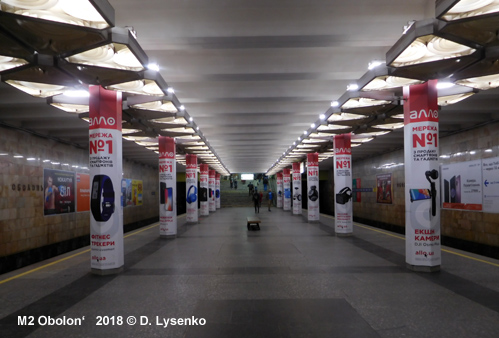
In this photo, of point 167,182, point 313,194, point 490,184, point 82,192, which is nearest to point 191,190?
point 82,192

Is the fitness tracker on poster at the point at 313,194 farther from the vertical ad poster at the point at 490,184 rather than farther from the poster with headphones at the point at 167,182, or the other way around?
the vertical ad poster at the point at 490,184

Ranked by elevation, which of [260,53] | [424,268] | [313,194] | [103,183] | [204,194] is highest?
[260,53]

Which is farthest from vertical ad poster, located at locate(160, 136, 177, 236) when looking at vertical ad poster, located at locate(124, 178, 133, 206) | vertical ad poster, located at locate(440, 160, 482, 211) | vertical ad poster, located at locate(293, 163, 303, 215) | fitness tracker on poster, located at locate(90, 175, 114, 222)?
vertical ad poster, located at locate(293, 163, 303, 215)

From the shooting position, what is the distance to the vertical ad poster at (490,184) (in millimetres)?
10750

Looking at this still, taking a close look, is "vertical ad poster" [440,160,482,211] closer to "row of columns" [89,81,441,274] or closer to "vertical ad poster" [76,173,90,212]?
"row of columns" [89,81,441,274]

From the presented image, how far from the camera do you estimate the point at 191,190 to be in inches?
766

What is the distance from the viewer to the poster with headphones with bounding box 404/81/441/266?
288 inches

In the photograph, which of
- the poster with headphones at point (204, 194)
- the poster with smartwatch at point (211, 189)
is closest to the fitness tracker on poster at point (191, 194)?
the poster with headphones at point (204, 194)

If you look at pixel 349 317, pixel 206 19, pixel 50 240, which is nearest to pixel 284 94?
pixel 206 19

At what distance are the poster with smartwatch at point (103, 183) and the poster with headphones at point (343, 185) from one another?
28.3 ft

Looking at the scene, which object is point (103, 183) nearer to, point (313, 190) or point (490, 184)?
point (490, 184)

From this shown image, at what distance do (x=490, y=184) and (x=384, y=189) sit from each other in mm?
9451

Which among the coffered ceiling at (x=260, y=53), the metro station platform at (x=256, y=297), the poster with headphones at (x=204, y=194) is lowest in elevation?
the metro station platform at (x=256, y=297)

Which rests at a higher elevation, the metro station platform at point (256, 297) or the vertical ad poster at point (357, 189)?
the vertical ad poster at point (357, 189)
